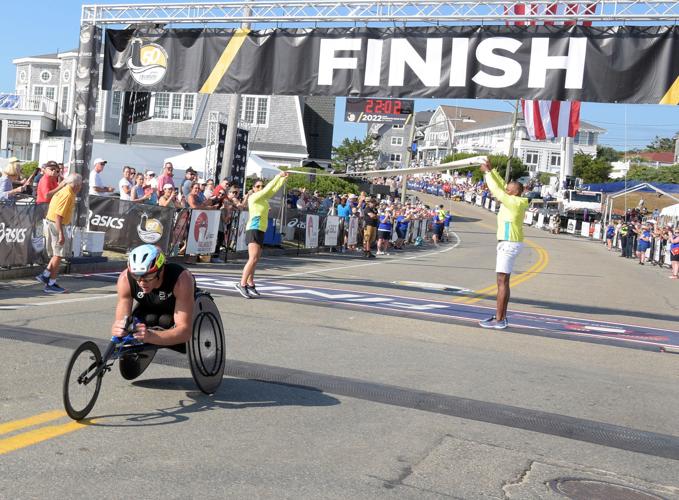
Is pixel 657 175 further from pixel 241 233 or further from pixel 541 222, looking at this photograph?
pixel 241 233

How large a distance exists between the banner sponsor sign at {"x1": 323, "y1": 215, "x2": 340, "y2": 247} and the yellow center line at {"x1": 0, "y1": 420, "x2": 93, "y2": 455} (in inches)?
900

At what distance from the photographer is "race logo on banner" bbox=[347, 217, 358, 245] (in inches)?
1190

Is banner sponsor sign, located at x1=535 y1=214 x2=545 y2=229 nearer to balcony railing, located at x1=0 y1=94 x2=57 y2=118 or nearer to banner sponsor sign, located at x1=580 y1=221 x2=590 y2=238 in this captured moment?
banner sponsor sign, located at x1=580 y1=221 x2=590 y2=238

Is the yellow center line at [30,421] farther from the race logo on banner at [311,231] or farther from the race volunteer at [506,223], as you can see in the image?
the race logo on banner at [311,231]

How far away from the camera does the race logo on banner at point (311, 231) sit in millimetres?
26875

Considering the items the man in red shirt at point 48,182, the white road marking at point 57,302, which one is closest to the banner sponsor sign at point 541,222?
the man in red shirt at point 48,182

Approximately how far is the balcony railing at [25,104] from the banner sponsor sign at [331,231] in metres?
33.5

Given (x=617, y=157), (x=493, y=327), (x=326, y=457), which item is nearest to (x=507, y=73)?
(x=493, y=327)

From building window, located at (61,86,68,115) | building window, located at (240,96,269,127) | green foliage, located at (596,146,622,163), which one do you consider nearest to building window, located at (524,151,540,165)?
green foliage, located at (596,146,622,163)

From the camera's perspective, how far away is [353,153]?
75750 mm

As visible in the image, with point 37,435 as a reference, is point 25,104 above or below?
above

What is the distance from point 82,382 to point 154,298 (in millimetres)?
837

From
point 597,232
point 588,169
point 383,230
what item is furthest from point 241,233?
point 588,169

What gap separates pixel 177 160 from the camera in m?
30.6
